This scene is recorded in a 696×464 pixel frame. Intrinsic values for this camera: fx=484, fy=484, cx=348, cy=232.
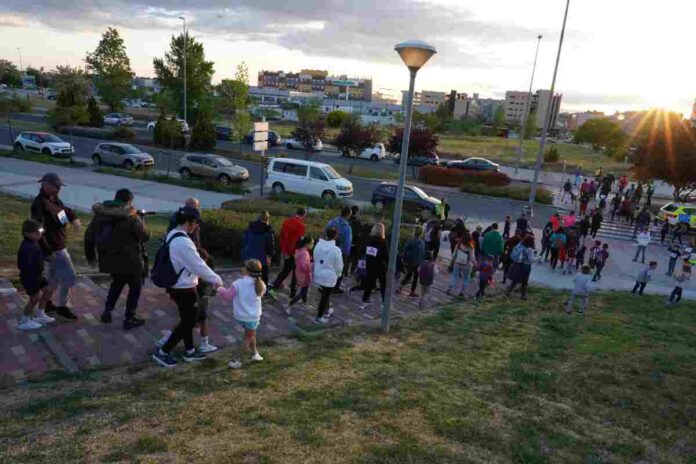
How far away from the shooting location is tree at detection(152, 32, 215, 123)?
48.2 metres

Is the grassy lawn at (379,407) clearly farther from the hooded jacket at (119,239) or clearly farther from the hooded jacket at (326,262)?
the hooded jacket at (119,239)

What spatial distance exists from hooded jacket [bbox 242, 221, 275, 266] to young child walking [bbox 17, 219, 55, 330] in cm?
265

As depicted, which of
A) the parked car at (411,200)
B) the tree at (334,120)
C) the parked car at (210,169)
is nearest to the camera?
the parked car at (411,200)

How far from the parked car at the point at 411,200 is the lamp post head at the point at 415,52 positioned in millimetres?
12521

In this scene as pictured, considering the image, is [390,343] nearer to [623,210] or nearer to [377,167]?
[623,210]

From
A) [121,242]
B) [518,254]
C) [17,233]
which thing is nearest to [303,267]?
[121,242]

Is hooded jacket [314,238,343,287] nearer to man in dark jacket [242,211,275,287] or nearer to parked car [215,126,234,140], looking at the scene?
man in dark jacket [242,211,275,287]

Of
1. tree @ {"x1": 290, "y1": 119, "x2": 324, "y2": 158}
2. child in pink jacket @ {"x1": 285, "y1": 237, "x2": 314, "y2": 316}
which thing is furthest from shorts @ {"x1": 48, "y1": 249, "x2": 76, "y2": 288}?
tree @ {"x1": 290, "y1": 119, "x2": 324, "y2": 158}

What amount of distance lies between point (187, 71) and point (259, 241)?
152 ft

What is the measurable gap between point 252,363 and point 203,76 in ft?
160

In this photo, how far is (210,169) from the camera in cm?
2381

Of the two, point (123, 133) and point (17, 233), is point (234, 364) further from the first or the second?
point (123, 133)

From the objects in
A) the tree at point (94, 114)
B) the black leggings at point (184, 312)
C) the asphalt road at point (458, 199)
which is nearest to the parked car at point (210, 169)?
the asphalt road at point (458, 199)

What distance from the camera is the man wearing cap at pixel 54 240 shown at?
226 inches
